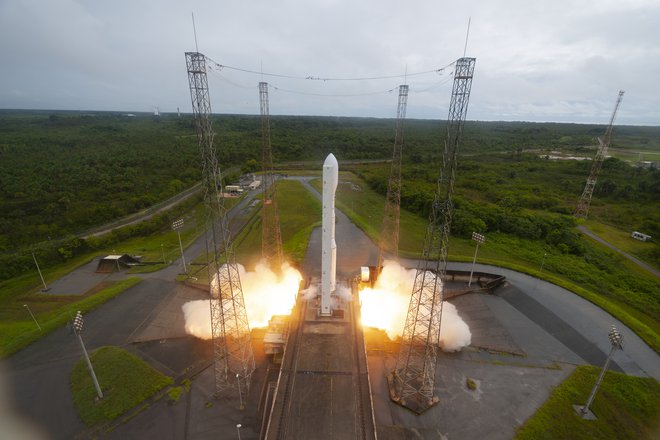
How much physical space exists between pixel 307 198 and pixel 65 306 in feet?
167

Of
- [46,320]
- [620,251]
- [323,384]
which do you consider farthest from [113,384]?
[620,251]

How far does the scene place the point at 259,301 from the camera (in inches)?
1283

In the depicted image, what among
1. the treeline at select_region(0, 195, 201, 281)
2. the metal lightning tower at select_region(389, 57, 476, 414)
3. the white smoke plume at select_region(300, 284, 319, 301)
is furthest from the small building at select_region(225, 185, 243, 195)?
the metal lightning tower at select_region(389, 57, 476, 414)

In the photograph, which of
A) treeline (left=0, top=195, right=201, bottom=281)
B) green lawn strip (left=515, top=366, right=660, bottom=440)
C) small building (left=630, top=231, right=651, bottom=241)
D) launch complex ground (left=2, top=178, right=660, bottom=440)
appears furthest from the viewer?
small building (left=630, top=231, right=651, bottom=241)

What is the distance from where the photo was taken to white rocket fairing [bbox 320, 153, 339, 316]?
25.4 meters

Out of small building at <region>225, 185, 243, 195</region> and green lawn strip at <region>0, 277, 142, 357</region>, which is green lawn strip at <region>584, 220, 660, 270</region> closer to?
green lawn strip at <region>0, 277, 142, 357</region>

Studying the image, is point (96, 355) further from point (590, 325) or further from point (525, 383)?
point (590, 325)

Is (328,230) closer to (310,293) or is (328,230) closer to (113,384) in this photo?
(310,293)

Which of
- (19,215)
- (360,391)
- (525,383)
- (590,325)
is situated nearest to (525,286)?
(590,325)

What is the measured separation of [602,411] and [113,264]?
2098 inches

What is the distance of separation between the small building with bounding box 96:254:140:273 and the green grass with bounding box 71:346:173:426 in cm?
1702

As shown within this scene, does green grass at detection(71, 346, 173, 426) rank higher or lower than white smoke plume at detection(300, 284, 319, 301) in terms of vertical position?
lower

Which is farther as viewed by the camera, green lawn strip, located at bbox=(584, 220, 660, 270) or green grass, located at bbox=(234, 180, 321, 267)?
green lawn strip, located at bbox=(584, 220, 660, 270)

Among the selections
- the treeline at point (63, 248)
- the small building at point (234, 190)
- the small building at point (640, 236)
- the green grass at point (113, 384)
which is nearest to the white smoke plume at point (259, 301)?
the green grass at point (113, 384)
